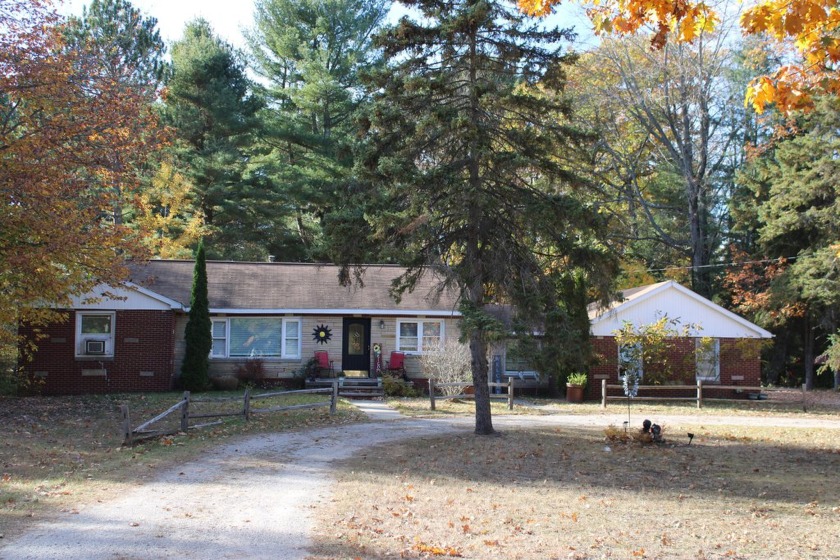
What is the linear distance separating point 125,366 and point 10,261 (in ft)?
31.9

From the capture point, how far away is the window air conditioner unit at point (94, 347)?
25.5 meters

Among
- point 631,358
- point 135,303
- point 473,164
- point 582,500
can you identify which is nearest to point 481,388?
point 473,164

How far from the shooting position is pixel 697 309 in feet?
91.6

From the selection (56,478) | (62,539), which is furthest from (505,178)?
(62,539)

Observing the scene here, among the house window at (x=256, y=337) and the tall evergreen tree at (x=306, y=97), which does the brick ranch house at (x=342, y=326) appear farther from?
the tall evergreen tree at (x=306, y=97)

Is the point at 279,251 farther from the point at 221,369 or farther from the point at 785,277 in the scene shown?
the point at 785,277

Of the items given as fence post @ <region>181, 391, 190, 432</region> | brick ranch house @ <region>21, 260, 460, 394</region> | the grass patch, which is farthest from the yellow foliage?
fence post @ <region>181, 391, 190, 432</region>

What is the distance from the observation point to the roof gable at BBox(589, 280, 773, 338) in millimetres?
27438

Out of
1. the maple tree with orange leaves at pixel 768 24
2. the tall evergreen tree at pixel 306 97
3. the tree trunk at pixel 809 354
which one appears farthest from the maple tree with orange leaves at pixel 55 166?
the tree trunk at pixel 809 354

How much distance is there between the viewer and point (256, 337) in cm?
2755

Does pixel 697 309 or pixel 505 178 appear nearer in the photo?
pixel 505 178

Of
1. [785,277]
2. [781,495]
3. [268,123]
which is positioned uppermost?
[268,123]

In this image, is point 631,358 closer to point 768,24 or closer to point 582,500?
point 582,500

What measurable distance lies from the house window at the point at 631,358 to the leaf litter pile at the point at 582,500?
26.1 ft
